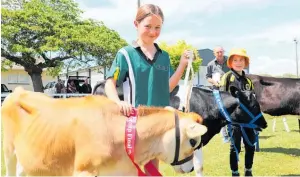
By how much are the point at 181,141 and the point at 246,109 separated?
3.33 metres

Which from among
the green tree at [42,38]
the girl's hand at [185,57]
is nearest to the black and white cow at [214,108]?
the girl's hand at [185,57]

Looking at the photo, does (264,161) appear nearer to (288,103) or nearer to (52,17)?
(288,103)

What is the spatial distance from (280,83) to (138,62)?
6270mm

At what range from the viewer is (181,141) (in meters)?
2.65

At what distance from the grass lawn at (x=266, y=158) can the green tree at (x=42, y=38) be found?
89.3 feet

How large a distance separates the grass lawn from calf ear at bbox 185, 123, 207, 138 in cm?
392

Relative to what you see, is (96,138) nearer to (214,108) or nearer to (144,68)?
(144,68)

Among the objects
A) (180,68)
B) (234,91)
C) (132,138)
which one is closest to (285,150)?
(234,91)

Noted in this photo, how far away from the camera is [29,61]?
123ft

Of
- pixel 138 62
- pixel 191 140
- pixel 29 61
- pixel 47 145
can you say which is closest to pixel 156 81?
pixel 138 62

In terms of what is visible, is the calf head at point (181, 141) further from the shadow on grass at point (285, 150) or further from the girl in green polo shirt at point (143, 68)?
the shadow on grass at point (285, 150)

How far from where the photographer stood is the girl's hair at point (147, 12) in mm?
3209

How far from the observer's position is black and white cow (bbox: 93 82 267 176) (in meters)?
5.72

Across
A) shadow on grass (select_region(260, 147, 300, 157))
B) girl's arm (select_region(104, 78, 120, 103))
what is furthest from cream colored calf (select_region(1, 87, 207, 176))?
shadow on grass (select_region(260, 147, 300, 157))
